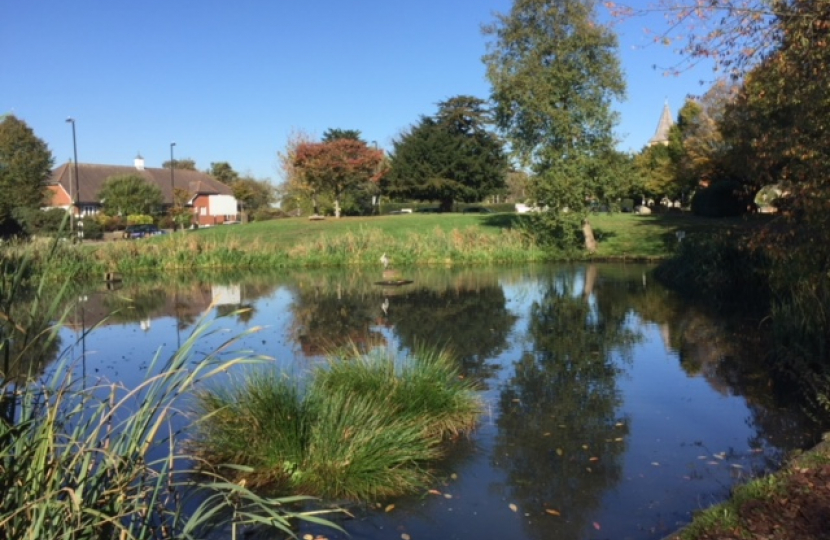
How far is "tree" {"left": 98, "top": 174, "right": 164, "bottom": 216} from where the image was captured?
54.1 meters

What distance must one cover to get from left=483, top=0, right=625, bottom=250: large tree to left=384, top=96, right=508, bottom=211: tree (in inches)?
846

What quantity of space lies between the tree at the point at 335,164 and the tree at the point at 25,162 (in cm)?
1721

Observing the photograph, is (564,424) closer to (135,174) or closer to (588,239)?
(588,239)

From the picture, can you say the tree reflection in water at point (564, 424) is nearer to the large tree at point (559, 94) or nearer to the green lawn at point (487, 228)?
the large tree at point (559, 94)

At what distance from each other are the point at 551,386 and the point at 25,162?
156 feet

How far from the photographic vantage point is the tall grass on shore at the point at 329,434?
19.9ft

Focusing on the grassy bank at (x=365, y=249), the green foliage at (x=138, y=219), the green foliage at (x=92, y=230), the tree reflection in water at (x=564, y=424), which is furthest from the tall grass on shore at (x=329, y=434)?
the green foliage at (x=138, y=219)

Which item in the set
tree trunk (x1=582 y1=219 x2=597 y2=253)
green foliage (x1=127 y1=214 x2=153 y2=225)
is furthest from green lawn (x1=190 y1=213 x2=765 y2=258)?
green foliage (x1=127 y1=214 x2=153 y2=225)

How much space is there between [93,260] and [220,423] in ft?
74.4

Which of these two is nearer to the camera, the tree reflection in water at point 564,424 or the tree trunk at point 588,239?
the tree reflection in water at point 564,424

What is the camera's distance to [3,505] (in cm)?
274

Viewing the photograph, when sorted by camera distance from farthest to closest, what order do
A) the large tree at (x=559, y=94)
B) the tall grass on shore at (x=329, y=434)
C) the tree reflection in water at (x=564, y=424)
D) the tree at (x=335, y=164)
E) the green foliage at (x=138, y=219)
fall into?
the green foliage at (x=138, y=219), the tree at (x=335, y=164), the large tree at (x=559, y=94), the tall grass on shore at (x=329, y=434), the tree reflection in water at (x=564, y=424)

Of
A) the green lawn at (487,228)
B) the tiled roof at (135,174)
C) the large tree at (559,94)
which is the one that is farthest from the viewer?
the tiled roof at (135,174)

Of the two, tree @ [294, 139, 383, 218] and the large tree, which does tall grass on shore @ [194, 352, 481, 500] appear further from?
tree @ [294, 139, 383, 218]
